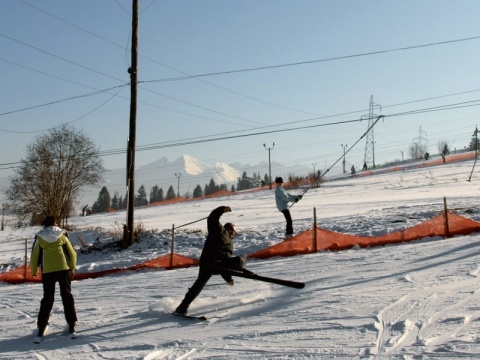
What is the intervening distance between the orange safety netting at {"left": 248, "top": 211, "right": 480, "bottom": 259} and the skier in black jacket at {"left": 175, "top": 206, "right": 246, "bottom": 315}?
5983 millimetres

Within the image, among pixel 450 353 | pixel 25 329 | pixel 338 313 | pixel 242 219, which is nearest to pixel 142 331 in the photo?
pixel 25 329

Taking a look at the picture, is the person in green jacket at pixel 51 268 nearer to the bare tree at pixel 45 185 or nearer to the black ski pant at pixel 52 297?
the black ski pant at pixel 52 297

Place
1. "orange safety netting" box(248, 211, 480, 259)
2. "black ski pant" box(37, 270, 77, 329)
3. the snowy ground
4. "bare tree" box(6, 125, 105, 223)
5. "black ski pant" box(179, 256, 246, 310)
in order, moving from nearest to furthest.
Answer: the snowy ground < "black ski pant" box(37, 270, 77, 329) < "black ski pant" box(179, 256, 246, 310) < "orange safety netting" box(248, 211, 480, 259) < "bare tree" box(6, 125, 105, 223)

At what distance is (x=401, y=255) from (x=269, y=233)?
24.2 feet

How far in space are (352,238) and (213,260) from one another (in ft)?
23.7

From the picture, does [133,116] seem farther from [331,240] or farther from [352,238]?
[352,238]

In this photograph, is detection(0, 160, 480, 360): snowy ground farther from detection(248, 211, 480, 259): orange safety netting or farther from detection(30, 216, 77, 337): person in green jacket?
detection(248, 211, 480, 259): orange safety netting

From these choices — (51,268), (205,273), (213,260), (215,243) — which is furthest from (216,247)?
(51,268)

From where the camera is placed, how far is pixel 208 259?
7.74 m

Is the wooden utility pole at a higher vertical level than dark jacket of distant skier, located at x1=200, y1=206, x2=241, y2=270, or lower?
higher

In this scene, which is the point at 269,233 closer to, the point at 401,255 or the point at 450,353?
the point at 401,255

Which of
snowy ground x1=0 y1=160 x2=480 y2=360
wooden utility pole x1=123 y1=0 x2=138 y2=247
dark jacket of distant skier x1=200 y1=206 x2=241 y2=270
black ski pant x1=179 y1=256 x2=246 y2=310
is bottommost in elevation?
snowy ground x1=0 y1=160 x2=480 y2=360

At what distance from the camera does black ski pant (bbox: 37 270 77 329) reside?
24.0 feet

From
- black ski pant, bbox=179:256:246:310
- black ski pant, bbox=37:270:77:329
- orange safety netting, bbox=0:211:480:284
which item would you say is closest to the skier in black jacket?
black ski pant, bbox=179:256:246:310
